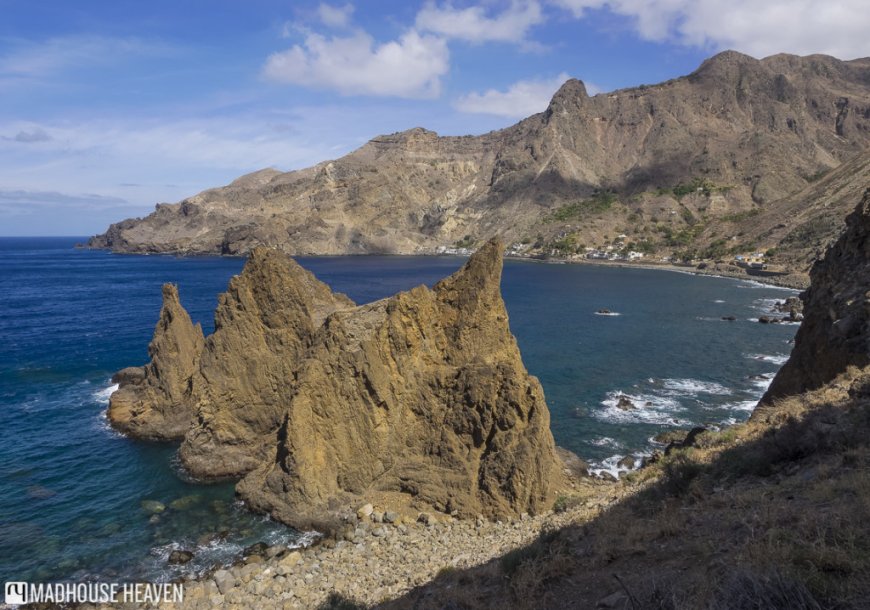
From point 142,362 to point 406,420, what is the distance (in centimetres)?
3799

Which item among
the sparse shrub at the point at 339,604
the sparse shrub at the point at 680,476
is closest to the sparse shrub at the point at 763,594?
the sparse shrub at the point at 680,476

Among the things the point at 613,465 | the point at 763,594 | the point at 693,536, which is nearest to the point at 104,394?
the point at 613,465

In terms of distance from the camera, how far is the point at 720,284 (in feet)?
386

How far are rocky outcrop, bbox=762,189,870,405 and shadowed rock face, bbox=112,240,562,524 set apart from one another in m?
11.8

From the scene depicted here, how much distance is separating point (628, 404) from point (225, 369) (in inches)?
1187

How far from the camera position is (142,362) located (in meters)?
52.4

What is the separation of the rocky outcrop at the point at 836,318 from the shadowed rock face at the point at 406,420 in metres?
11.8

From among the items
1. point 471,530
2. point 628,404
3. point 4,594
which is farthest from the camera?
point 628,404

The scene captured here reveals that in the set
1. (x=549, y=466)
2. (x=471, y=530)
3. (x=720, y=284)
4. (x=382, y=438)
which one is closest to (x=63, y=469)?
(x=382, y=438)

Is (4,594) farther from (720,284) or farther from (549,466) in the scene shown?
(720,284)

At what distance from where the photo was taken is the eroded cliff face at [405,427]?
77.8ft
